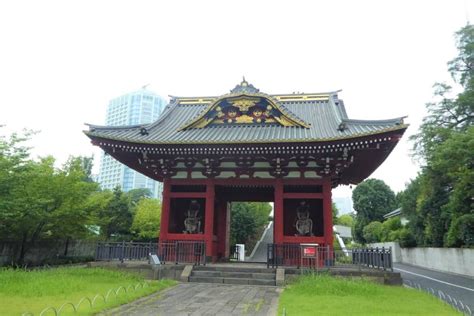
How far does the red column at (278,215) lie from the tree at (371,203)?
37.5 metres

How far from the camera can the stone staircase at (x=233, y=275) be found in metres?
12.0

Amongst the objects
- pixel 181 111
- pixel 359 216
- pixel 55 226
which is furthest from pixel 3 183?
pixel 359 216

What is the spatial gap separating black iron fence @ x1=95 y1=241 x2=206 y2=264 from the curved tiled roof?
420 cm

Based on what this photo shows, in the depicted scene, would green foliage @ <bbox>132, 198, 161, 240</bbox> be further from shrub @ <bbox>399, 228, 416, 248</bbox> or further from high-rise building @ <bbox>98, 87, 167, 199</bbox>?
high-rise building @ <bbox>98, 87, 167, 199</bbox>

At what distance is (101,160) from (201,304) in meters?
90.3

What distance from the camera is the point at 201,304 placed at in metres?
8.28

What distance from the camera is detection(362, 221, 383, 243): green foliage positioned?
41312 millimetres

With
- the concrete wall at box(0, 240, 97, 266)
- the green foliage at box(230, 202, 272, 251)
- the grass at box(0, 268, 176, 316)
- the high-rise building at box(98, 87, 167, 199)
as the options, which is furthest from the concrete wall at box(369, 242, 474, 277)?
the high-rise building at box(98, 87, 167, 199)

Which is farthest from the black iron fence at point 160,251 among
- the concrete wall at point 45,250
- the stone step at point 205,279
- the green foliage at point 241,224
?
the green foliage at point 241,224

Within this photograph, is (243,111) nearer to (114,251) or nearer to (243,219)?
(114,251)

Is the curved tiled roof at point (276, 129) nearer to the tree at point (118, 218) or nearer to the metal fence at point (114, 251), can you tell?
the metal fence at point (114, 251)

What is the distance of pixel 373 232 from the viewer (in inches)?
1668

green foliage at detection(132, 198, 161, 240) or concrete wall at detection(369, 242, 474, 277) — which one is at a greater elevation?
green foliage at detection(132, 198, 161, 240)

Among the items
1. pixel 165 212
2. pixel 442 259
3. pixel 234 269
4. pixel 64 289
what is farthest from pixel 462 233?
pixel 64 289
